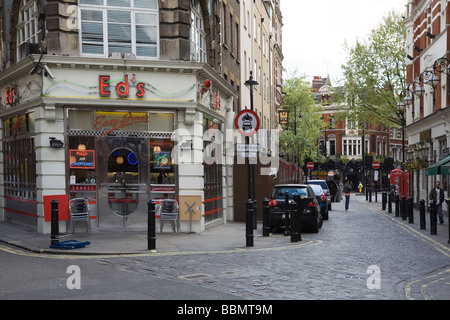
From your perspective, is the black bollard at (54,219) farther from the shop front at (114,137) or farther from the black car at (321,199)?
the black car at (321,199)

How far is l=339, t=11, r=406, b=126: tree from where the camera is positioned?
45906 mm

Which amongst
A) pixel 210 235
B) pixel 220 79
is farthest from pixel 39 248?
pixel 220 79

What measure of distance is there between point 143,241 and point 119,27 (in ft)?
21.1

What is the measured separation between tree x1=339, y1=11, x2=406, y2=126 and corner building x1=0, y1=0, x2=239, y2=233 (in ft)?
105

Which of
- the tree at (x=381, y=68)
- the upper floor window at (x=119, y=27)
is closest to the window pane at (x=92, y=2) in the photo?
the upper floor window at (x=119, y=27)

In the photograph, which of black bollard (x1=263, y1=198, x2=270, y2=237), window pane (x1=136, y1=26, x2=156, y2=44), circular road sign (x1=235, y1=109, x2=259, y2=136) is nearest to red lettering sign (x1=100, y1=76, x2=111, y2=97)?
window pane (x1=136, y1=26, x2=156, y2=44)

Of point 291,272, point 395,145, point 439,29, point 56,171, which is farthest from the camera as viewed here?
point 395,145

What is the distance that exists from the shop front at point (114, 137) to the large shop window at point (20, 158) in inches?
3.7

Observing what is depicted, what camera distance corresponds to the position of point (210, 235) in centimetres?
1597

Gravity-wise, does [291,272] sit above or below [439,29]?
below

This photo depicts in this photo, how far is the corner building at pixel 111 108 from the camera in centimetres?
1527

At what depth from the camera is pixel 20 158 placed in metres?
17.6
